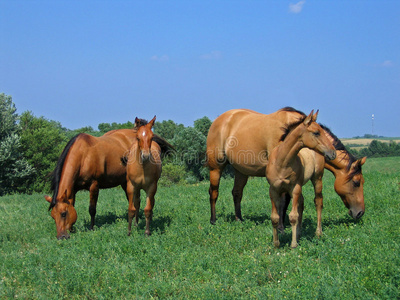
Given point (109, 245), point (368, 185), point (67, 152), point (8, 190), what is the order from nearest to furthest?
1. point (109, 245)
2. point (67, 152)
3. point (368, 185)
4. point (8, 190)

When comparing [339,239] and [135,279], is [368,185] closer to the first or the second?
[339,239]

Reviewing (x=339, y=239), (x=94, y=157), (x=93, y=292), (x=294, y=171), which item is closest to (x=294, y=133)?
(x=294, y=171)

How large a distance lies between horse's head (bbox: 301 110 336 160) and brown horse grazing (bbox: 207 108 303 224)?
1.85ft

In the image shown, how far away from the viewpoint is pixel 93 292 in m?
4.89

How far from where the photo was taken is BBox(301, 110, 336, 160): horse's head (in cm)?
560

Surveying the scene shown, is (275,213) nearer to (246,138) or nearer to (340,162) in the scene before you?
(246,138)

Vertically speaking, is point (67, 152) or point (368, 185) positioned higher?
point (67, 152)

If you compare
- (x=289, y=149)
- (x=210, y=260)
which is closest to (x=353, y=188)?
(x=289, y=149)

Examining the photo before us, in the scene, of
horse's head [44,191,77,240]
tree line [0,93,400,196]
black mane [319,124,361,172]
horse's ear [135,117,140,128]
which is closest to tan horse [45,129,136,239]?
horse's head [44,191,77,240]

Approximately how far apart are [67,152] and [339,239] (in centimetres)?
627

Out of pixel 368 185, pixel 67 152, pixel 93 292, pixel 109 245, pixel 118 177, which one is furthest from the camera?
pixel 368 185

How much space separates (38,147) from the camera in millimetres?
36469

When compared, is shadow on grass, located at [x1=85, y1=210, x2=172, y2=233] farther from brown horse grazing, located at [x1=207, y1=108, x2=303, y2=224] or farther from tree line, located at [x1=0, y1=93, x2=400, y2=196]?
tree line, located at [x1=0, y1=93, x2=400, y2=196]

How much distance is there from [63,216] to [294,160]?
200 inches
